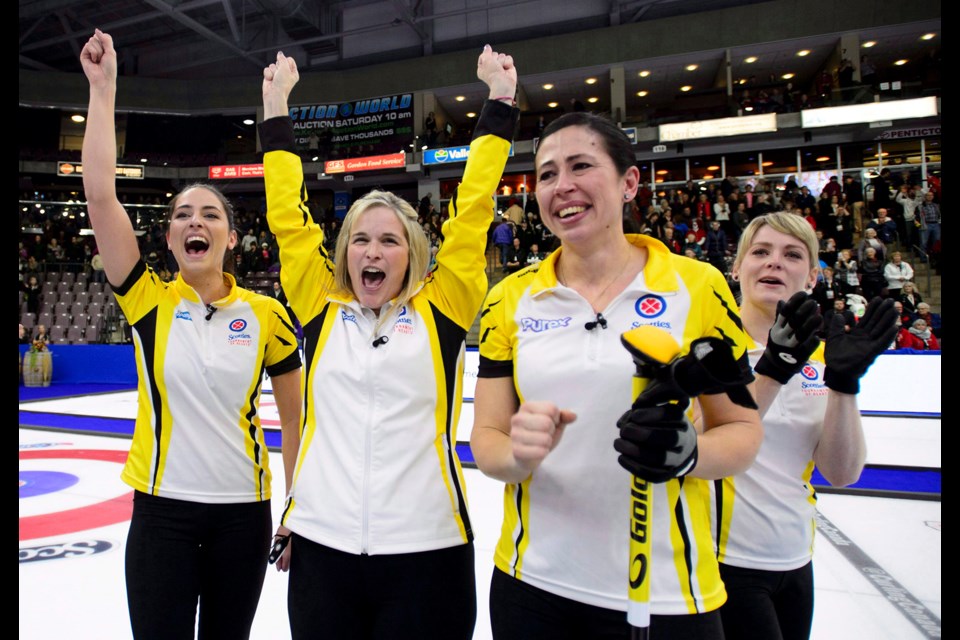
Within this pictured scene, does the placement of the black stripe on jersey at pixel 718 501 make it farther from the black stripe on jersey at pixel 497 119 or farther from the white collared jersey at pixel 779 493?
the black stripe on jersey at pixel 497 119

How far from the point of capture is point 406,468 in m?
1.60

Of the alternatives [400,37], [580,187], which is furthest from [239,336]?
[400,37]

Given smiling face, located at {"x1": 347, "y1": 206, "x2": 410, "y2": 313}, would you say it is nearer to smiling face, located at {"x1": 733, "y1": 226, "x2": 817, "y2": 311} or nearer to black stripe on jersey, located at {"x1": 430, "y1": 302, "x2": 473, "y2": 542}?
black stripe on jersey, located at {"x1": 430, "y1": 302, "x2": 473, "y2": 542}

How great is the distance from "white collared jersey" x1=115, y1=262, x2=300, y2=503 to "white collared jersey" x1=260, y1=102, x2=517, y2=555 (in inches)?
13.2

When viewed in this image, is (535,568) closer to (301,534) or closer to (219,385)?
(301,534)

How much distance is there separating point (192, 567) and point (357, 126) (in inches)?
971

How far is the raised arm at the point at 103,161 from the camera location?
1.85m

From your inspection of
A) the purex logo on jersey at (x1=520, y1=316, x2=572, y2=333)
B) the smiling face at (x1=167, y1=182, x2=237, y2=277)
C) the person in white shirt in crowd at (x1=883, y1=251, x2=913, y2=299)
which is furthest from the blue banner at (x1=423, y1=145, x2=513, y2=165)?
the purex logo on jersey at (x1=520, y1=316, x2=572, y2=333)

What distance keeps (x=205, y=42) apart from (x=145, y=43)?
2.71 m

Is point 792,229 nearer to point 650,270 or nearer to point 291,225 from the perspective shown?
point 650,270

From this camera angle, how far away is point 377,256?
1.76 metres

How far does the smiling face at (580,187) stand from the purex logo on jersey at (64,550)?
3505mm

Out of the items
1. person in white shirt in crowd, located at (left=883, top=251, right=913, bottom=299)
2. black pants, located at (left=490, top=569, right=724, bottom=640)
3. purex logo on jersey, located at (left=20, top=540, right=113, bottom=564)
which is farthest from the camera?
person in white shirt in crowd, located at (left=883, top=251, right=913, bottom=299)

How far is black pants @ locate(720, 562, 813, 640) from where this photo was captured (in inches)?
63.0
